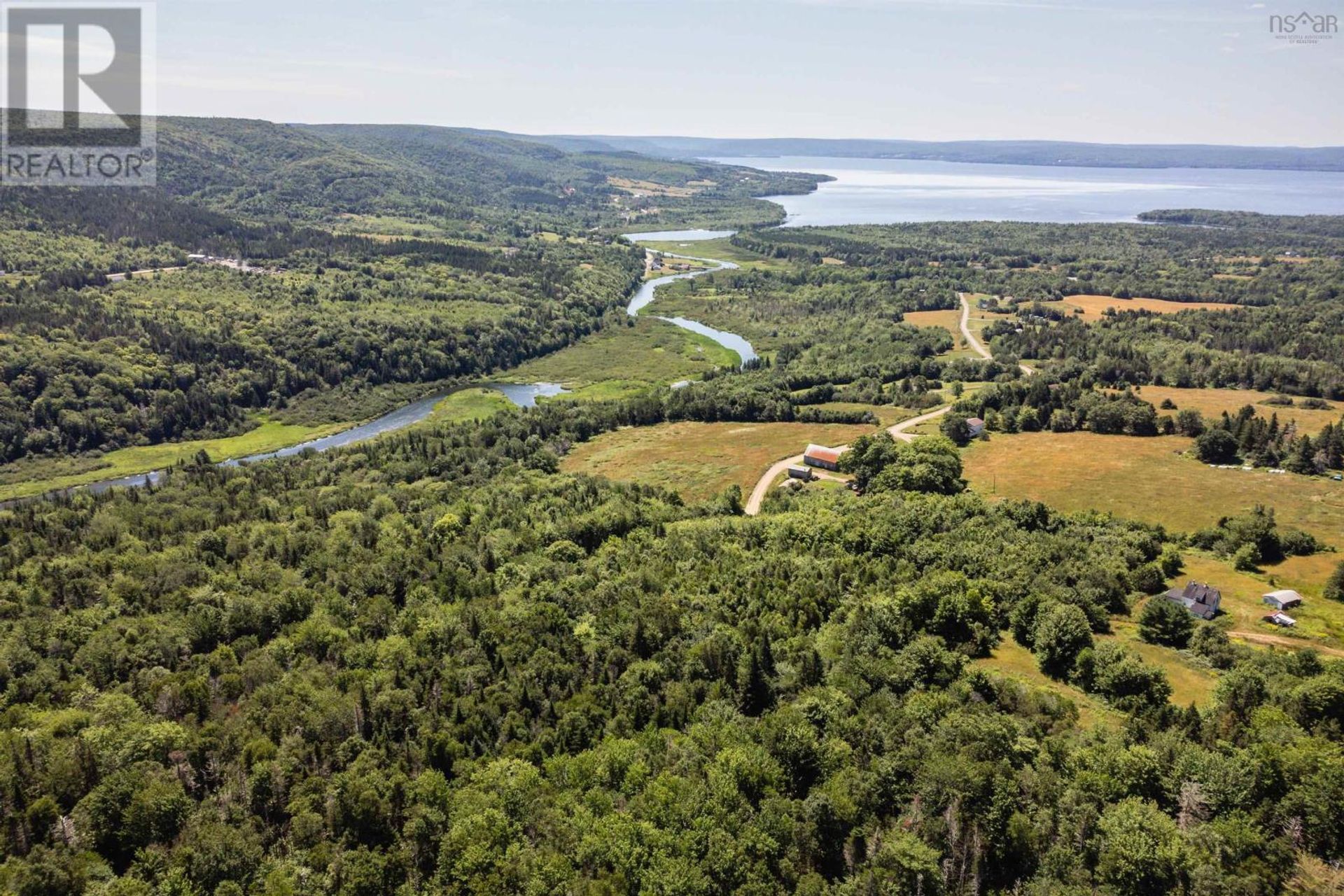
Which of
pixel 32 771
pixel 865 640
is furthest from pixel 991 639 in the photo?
pixel 32 771

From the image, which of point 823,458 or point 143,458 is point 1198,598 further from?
point 143,458

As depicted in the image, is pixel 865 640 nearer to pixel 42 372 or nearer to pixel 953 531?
pixel 953 531

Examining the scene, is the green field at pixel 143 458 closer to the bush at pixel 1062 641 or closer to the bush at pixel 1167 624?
the bush at pixel 1062 641

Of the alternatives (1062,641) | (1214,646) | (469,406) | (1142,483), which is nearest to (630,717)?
(1062,641)

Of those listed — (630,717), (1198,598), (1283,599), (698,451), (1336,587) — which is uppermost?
(1336,587)

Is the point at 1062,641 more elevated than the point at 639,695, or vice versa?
the point at 1062,641

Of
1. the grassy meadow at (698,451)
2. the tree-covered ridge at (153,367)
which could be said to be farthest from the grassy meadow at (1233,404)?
the tree-covered ridge at (153,367)
